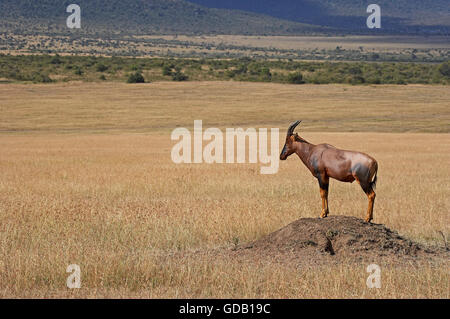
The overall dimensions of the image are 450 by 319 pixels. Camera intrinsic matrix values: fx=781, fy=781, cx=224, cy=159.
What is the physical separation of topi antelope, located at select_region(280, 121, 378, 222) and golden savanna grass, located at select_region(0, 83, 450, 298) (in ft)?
3.58

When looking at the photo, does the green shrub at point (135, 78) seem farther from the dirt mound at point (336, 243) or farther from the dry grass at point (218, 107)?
the dirt mound at point (336, 243)

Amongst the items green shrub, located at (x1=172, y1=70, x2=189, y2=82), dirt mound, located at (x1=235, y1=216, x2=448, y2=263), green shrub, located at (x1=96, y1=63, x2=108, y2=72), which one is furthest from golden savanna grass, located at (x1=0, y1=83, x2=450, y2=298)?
green shrub, located at (x1=96, y1=63, x2=108, y2=72)

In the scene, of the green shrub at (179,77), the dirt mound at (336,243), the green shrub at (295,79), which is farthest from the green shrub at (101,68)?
the dirt mound at (336,243)

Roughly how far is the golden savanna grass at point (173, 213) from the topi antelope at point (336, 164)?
1.09m

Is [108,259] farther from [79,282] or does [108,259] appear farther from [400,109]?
[400,109]

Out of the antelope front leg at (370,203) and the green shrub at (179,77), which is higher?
the green shrub at (179,77)

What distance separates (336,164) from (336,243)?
119 cm

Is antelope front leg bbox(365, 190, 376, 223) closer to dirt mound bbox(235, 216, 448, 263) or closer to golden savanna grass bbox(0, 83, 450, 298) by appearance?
dirt mound bbox(235, 216, 448, 263)

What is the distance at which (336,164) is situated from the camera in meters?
10.1

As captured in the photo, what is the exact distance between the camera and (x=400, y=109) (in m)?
59.6

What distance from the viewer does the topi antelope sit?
32.7ft

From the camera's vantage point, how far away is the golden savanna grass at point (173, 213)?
910 cm
